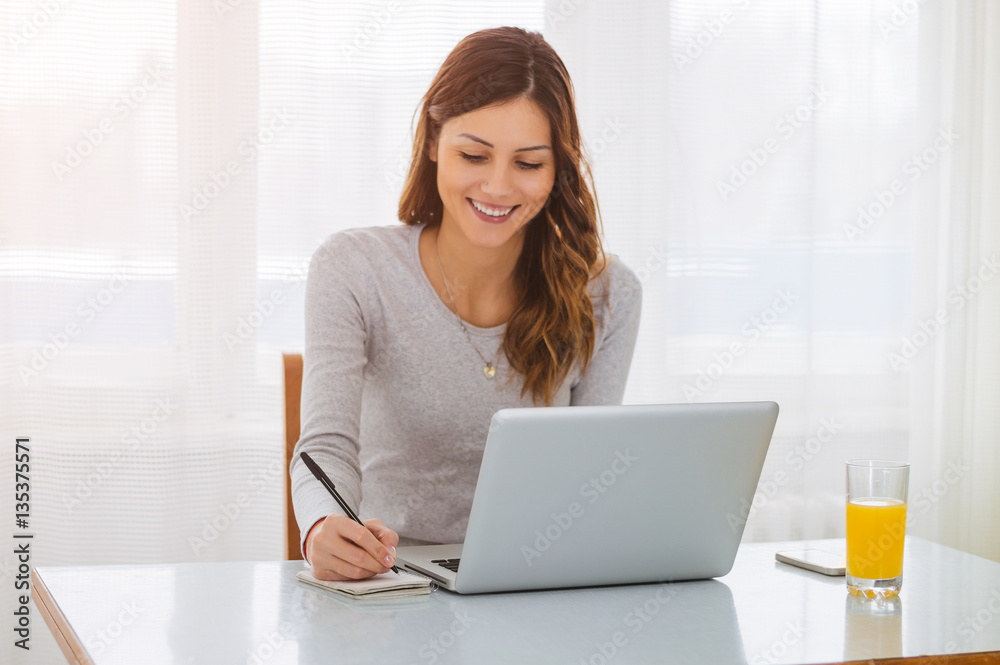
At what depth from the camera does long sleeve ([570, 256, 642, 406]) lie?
1.53 m

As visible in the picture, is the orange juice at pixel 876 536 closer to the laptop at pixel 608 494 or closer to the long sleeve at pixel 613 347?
the laptop at pixel 608 494

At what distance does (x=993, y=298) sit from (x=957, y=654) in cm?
201

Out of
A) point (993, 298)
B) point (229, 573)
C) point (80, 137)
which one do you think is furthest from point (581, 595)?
point (993, 298)

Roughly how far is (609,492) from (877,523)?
0.27 meters

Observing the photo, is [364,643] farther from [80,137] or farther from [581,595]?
[80,137]

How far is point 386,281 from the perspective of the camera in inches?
57.4

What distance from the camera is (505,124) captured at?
1.39 m
